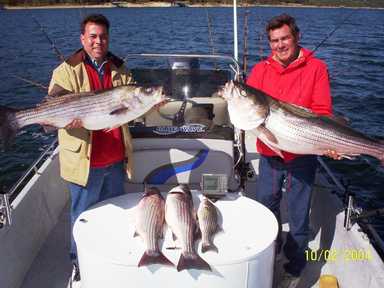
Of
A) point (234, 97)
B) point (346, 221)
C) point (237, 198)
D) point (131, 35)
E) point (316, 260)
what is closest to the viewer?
point (234, 97)

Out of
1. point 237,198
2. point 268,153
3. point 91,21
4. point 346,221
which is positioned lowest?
point 346,221

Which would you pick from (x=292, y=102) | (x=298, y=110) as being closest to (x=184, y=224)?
(x=298, y=110)

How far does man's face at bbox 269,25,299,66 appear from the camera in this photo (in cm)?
374

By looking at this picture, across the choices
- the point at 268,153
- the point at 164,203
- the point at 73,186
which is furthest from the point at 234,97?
the point at 73,186

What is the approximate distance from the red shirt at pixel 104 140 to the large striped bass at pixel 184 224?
705mm

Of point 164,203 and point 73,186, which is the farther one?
point 73,186

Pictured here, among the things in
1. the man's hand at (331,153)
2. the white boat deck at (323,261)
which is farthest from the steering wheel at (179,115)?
the man's hand at (331,153)

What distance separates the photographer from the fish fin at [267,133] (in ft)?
12.2

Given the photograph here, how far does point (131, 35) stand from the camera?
34.0 meters

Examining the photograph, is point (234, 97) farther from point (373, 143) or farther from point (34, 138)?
point (34, 138)

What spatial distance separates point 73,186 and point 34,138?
27.4 feet

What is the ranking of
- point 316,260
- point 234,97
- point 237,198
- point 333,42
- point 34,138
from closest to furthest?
point 234,97
point 237,198
point 316,260
point 34,138
point 333,42

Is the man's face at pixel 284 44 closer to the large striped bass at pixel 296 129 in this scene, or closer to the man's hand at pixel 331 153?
the large striped bass at pixel 296 129
